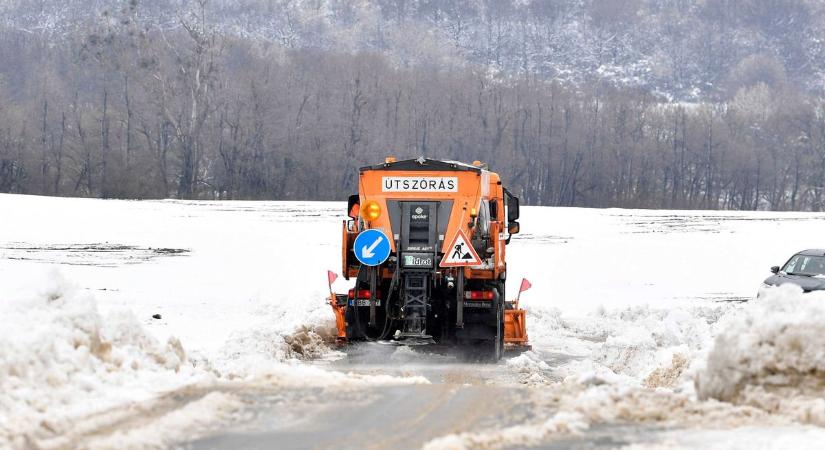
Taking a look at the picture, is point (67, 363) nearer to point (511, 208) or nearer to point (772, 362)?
point (772, 362)

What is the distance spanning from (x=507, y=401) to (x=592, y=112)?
12194 cm

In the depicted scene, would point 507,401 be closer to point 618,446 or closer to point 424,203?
point 618,446

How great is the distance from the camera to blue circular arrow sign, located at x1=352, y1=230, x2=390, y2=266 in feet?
52.6

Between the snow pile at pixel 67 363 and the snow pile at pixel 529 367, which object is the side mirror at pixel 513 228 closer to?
the snow pile at pixel 529 367

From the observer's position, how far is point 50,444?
7.14m

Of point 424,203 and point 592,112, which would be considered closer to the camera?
point 424,203

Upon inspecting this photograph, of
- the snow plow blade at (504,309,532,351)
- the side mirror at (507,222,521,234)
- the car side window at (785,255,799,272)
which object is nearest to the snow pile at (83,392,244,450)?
the snow plow blade at (504,309,532,351)

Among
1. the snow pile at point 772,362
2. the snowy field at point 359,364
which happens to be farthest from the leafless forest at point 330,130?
the snow pile at point 772,362

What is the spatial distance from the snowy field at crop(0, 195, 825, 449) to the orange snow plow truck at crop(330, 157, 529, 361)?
0.59 meters

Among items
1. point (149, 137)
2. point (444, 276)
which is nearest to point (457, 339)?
point (444, 276)

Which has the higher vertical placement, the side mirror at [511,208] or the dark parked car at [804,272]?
the side mirror at [511,208]

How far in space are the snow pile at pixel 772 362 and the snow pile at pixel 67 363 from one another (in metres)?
4.35

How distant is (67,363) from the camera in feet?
28.5

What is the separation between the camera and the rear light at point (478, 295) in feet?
53.8
